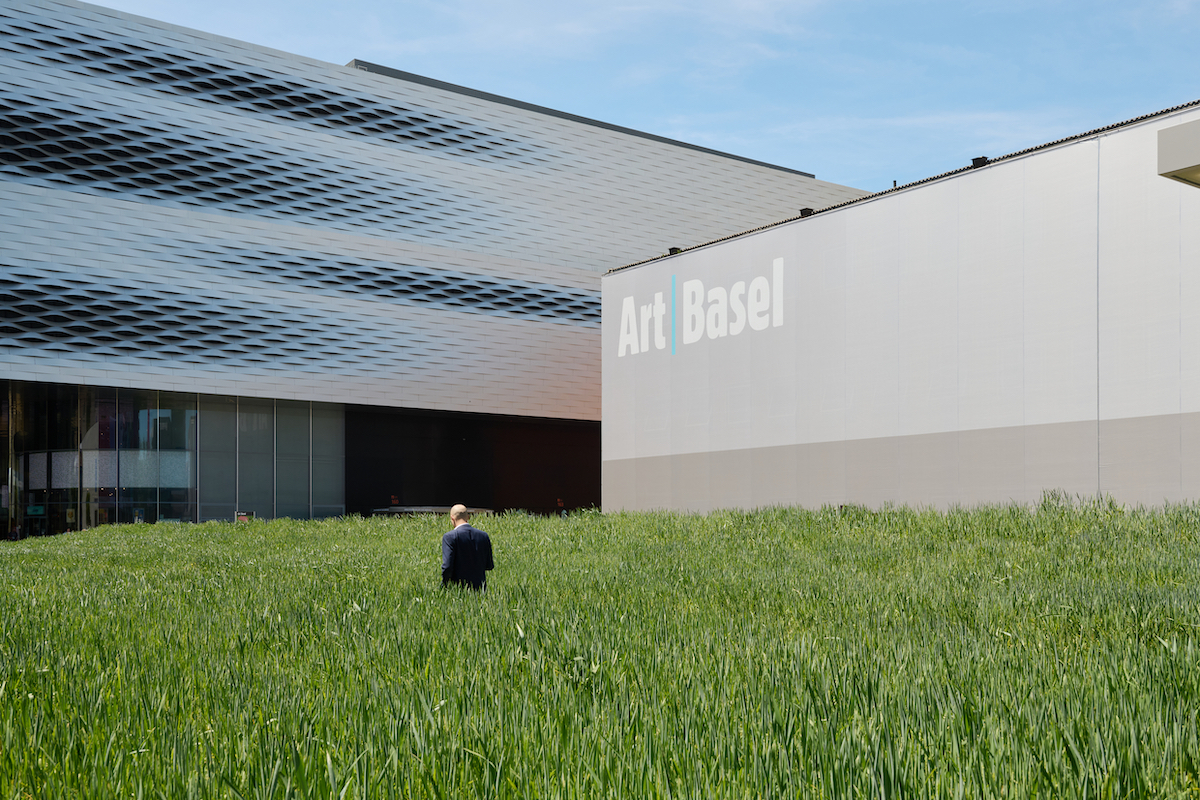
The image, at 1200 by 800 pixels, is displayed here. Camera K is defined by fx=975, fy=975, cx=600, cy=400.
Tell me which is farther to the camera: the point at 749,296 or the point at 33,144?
the point at 33,144

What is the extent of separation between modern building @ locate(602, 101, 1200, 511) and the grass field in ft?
20.7

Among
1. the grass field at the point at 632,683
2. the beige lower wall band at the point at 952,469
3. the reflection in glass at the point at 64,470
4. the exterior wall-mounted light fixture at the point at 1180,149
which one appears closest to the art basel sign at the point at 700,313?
the beige lower wall band at the point at 952,469

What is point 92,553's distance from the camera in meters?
19.5

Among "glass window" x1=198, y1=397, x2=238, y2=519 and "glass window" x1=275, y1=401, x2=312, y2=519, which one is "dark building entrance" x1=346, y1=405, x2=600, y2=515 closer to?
"glass window" x1=275, y1=401, x2=312, y2=519

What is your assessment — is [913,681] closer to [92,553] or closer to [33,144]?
[92,553]

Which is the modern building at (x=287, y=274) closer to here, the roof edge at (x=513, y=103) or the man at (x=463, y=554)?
the roof edge at (x=513, y=103)

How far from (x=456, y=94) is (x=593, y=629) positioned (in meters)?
35.6

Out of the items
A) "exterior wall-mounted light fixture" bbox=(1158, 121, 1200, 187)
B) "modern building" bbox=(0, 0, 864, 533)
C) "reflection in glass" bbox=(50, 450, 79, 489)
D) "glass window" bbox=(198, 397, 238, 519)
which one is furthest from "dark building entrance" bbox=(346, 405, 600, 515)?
"exterior wall-mounted light fixture" bbox=(1158, 121, 1200, 187)

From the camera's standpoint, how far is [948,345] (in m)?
20.8

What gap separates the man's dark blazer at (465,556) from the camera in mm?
10117

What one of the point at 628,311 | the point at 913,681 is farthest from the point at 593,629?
the point at 628,311

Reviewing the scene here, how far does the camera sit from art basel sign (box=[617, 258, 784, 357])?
25.4 meters

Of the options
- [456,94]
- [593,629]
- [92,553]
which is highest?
[456,94]

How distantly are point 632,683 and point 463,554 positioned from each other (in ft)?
16.9
